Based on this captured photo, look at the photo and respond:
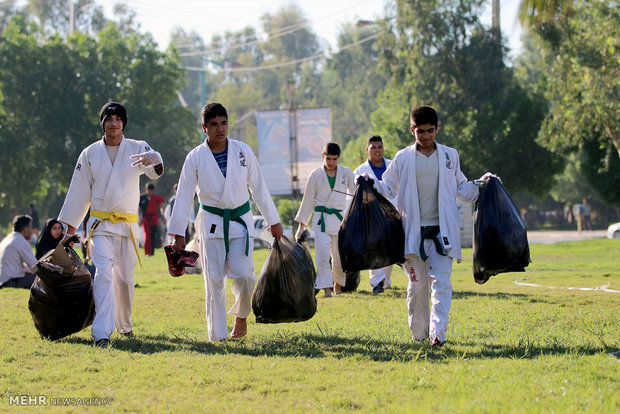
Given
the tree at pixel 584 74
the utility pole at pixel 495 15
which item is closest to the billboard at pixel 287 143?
the tree at pixel 584 74

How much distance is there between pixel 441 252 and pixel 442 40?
3315 cm

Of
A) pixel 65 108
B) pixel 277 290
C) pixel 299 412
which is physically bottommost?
pixel 299 412

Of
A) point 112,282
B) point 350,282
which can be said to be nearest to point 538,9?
point 112,282

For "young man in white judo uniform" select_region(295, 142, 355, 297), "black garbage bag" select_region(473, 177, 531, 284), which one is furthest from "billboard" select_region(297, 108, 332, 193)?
"black garbage bag" select_region(473, 177, 531, 284)

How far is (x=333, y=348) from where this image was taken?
22.9ft

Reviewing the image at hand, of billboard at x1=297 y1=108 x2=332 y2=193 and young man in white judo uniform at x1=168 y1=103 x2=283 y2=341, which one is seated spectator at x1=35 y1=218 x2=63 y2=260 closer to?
young man in white judo uniform at x1=168 y1=103 x2=283 y2=341

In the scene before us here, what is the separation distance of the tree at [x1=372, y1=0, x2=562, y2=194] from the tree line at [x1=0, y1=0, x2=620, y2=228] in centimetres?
5

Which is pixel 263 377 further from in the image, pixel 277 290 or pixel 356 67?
pixel 356 67

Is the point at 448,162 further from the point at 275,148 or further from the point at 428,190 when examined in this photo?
the point at 275,148

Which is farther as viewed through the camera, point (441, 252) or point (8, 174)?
point (8, 174)

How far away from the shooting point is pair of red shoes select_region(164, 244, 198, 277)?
7.46 meters

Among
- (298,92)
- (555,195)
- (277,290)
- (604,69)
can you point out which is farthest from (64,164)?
(298,92)

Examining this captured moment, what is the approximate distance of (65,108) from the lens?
1823 inches

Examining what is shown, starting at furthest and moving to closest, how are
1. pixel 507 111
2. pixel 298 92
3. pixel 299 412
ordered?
pixel 298 92, pixel 507 111, pixel 299 412
